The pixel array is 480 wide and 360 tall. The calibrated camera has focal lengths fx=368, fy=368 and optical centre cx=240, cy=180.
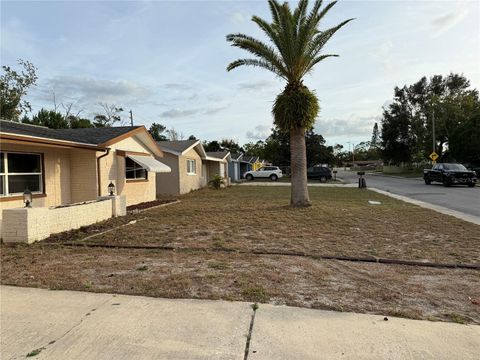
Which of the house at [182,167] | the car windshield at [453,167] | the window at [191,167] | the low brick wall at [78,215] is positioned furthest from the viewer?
the car windshield at [453,167]

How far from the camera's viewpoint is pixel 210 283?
5.04m

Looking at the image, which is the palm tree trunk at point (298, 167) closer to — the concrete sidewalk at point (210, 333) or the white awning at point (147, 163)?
the white awning at point (147, 163)

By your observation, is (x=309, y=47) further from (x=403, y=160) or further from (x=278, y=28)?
(x=403, y=160)

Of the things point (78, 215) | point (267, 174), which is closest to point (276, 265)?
point (78, 215)

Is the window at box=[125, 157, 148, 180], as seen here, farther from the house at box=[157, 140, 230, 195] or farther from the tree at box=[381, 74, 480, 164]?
the tree at box=[381, 74, 480, 164]

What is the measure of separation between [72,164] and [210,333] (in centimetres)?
1119

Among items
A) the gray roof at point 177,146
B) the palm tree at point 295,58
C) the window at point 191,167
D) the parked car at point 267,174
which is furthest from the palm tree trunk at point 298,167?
the parked car at point 267,174

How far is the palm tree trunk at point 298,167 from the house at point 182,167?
396 inches

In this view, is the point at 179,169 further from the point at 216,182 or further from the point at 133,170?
the point at 133,170

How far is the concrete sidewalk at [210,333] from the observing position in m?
3.26

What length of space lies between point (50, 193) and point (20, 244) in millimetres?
4640

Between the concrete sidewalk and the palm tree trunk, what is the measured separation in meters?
9.79

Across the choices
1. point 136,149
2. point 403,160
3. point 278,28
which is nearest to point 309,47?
point 278,28

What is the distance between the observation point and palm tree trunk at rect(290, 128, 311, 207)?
44.6 feet
